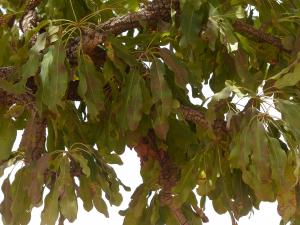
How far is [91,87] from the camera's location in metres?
1.29

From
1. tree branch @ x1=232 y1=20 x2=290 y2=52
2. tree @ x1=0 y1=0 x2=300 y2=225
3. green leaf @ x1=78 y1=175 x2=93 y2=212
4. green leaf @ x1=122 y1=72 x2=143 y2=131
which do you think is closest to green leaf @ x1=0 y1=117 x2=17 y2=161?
tree @ x1=0 y1=0 x2=300 y2=225

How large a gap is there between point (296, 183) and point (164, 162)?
0.38 m


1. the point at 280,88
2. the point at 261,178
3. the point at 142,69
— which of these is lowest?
the point at 261,178

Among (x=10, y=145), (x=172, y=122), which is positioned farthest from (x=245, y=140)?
(x=10, y=145)

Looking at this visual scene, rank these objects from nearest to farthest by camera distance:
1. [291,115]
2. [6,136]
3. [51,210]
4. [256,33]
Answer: [291,115] < [51,210] < [256,33] < [6,136]

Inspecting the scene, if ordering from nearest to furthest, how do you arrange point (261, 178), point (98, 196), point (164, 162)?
point (261, 178) → point (98, 196) → point (164, 162)

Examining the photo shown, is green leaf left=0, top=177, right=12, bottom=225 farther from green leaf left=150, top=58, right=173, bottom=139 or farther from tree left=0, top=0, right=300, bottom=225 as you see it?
green leaf left=150, top=58, right=173, bottom=139

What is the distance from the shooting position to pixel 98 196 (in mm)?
1353

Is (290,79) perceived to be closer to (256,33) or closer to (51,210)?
(256,33)

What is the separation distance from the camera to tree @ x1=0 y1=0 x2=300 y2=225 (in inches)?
47.5

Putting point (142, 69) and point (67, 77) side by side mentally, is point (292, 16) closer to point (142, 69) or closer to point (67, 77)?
point (142, 69)

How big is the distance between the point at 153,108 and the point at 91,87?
0.50 ft

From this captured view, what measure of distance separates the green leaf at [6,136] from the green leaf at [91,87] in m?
0.25

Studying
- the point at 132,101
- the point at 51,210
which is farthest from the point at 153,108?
the point at 51,210
